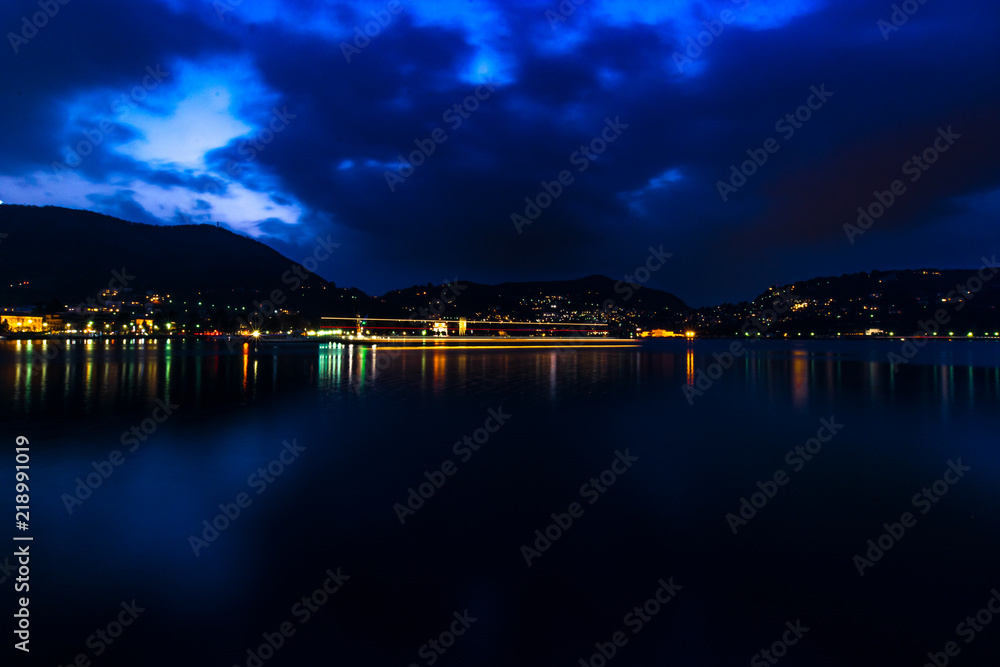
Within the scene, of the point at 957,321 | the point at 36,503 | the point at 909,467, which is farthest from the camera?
the point at 957,321

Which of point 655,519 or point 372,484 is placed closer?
point 655,519

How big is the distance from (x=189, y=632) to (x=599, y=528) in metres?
4.52

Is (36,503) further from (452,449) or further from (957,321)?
(957,321)

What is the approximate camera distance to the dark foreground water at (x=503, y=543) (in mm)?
4531

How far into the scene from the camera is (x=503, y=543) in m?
6.48

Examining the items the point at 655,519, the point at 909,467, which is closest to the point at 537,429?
the point at 655,519

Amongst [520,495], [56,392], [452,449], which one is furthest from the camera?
[56,392]

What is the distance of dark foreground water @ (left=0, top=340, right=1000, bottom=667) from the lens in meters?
4.53

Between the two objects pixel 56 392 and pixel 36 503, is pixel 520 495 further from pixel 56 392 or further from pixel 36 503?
pixel 56 392

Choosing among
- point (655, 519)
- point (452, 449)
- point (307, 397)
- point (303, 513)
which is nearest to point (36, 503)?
point (303, 513)

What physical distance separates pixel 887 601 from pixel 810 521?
223 centimetres

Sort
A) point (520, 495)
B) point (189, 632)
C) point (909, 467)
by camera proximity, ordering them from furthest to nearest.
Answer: point (909, 467) → point (520, 495) → point (189, 632)

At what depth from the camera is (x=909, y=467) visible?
1047cm

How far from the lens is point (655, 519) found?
741 centimetres
